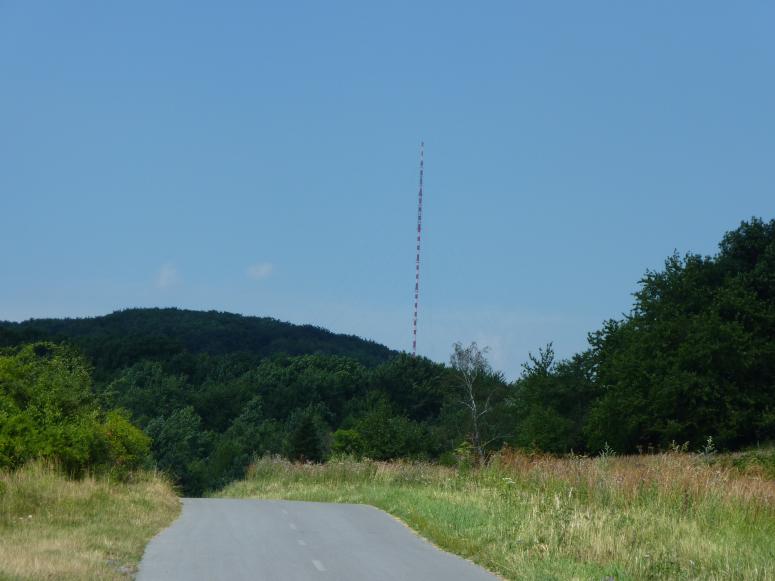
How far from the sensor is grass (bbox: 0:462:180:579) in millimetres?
13148

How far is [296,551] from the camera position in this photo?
16766 millimetres

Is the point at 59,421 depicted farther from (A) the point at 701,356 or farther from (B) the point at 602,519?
(A) the point at 701,356

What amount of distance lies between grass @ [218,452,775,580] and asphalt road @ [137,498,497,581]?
710 millimetres

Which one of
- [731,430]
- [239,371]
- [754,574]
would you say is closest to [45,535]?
[754,574]

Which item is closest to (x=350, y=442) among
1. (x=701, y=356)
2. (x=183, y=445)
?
(x=183, y=445)

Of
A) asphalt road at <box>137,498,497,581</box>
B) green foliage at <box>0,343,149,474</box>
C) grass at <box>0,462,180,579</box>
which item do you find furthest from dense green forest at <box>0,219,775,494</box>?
asphalt road at <box>137,498,497,581</box>

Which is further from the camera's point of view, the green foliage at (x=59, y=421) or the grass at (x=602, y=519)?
the green foliage at (x=59, y=421)

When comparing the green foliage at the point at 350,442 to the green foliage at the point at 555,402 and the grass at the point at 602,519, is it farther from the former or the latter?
the grass at the point at 602,519

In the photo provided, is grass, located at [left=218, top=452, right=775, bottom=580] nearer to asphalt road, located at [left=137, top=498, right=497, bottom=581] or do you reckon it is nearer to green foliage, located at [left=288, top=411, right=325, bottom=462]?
asphalt road, located at [left=137, top=498, right=497, bottom=581]

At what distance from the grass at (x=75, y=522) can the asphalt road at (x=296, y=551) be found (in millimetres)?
459

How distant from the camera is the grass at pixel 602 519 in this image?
43.0 ft

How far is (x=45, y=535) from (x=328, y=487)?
21.2 m

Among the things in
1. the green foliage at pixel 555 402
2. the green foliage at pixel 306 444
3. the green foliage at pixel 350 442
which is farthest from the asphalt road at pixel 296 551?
the green foliage at pixel 350 442

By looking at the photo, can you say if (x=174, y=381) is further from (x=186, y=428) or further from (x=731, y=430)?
(x=731, y=430)
